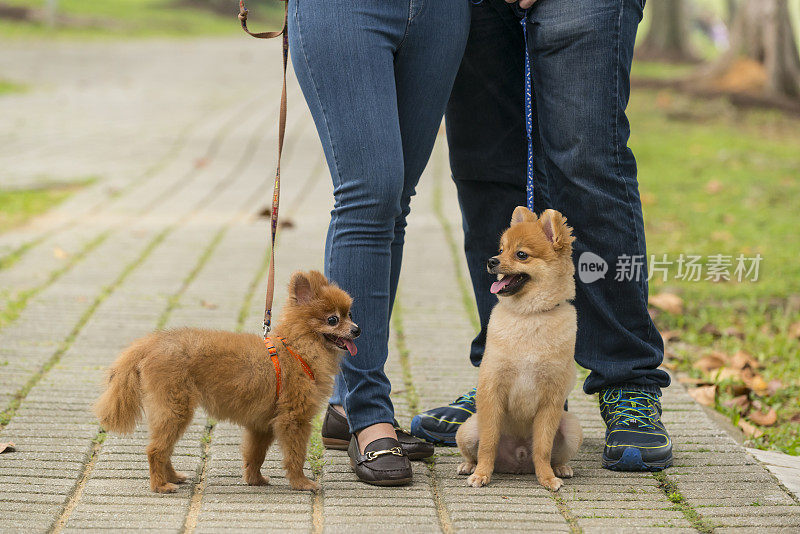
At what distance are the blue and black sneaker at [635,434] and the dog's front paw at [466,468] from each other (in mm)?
529

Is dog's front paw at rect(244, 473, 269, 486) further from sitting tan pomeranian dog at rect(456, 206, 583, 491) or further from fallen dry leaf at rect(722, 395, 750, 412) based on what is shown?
fallen dry leaf at rect(722, 395, 750, 412)

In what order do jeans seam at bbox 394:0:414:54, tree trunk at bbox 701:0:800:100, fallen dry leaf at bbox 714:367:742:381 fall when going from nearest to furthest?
jeans seam at bbox 394:0:414:54, fallen dry leaf at bbox 714:367:742:381, tree trunk at bbox 701:0:800:100

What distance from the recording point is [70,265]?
6.58m

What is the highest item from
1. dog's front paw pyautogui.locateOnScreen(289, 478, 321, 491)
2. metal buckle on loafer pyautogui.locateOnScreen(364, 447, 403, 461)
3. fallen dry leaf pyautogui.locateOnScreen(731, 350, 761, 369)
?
fallen dry leaf pyautogui.locateOnScreen(731, 350, 761, 369)

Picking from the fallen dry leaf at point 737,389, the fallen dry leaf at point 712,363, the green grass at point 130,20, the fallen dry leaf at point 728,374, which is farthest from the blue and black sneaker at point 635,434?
the green grass at point 130,20

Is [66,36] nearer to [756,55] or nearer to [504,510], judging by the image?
[756,55]

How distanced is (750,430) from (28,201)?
275 inches

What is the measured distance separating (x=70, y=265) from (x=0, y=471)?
3.48 metres

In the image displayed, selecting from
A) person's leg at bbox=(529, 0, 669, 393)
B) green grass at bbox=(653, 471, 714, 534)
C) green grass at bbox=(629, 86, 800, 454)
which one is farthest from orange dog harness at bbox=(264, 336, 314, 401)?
green grass at bbox=(629, 86, 800, 454)

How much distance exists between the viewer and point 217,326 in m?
5.21

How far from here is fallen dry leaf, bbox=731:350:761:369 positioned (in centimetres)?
504

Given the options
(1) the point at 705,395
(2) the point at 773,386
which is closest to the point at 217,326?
(1) the point at 705,395

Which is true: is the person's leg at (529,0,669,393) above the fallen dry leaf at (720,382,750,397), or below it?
above

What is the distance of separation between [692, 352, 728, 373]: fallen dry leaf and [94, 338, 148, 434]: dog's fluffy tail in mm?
3205
